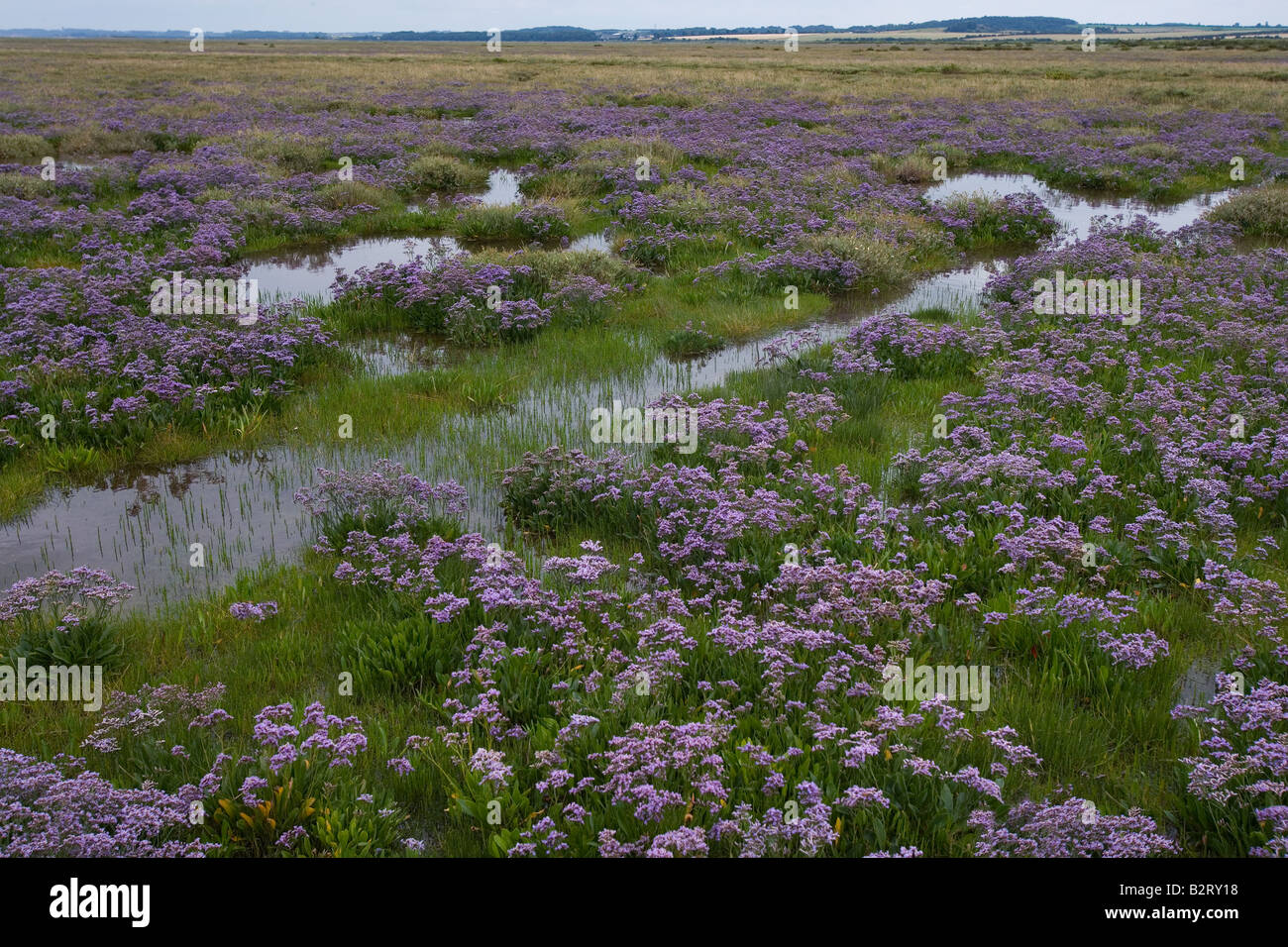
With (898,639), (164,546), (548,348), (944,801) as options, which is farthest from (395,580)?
(548,348)

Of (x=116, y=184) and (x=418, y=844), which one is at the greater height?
(x=116, y=184)

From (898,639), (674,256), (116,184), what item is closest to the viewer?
(898,639)

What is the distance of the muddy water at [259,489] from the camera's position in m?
7.25

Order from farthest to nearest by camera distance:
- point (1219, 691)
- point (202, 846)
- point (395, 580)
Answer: point (395, 580) → point (1219, 691) → point (202, 846)

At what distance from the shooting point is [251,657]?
227 inches

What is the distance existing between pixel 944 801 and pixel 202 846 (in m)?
3.37

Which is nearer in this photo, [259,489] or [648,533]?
[648,533]

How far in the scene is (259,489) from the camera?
8.53m

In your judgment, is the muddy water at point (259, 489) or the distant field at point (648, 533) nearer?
the distant field at point (648, 533)

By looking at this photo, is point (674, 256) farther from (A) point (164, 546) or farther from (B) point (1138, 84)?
(B) point (1138, 84)

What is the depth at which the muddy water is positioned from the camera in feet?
23.8

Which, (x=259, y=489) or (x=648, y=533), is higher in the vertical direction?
(x=259, y=489)

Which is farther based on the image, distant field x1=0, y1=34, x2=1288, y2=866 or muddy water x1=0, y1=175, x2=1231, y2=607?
muddy water x1=0, y1=175, x2=1231, y2=607

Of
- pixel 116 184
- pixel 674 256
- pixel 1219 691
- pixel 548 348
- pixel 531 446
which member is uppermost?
pixel 116 184
